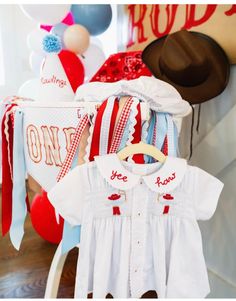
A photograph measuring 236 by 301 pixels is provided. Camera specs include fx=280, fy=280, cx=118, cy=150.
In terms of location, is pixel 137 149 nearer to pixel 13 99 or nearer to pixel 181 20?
pixel 13 99

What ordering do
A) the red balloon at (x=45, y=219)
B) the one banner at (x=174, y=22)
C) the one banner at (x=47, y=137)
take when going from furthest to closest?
the red balloon at (x=45, y=219) < the one banner at (x=174, y=22) < the one banner at (x=47, y=137)

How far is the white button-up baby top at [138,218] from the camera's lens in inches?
25.2

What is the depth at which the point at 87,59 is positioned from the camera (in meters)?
1.66

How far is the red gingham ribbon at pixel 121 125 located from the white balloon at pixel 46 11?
914 mm

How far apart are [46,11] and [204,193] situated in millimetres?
1136

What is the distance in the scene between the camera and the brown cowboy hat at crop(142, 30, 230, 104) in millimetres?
939

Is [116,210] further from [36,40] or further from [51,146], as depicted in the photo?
[36,40]

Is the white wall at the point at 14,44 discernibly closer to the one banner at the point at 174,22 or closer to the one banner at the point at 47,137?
the one banner at the point at 174,22

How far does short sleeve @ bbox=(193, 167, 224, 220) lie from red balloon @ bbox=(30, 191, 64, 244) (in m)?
0.90

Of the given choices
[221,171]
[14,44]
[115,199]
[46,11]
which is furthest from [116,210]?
[14,44]

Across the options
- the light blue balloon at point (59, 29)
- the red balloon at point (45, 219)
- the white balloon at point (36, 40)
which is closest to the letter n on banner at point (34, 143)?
the red balloon at point (45, 219)

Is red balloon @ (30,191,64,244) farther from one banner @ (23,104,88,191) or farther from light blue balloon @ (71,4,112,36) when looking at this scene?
light blue balloon @ (71,4,112,36)

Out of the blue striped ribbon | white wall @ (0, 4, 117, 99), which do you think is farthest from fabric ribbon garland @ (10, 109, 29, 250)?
white wall @ (0, 4, 117, 99)

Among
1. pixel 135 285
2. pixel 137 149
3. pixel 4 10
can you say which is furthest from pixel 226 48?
pixel 4 10
